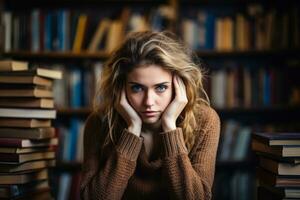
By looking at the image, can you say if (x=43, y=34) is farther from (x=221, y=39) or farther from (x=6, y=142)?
(x=6, y=142)

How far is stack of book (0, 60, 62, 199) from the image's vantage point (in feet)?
4.56

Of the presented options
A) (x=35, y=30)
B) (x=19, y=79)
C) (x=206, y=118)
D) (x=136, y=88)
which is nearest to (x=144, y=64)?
(x=136, y=88)

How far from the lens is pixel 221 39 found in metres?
2.68

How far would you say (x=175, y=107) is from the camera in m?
1.47

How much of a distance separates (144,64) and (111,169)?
1.31 ft

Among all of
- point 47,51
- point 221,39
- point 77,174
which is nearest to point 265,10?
point 221,39

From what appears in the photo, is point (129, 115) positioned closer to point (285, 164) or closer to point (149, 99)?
point (149, 99)

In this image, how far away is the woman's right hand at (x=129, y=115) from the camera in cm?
149

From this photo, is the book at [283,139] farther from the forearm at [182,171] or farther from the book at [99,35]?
the book at [99,35]

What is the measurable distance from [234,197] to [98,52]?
1.34 metres

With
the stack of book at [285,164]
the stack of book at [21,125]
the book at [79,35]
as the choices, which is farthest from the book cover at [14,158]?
the book at [79,35]

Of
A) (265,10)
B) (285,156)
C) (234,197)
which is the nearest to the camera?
(285,156)

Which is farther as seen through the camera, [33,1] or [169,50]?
[33,1]

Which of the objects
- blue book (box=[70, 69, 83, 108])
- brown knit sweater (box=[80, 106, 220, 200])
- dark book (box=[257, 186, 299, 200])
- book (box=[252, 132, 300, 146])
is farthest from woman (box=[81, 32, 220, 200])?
blue book (box=[70, 69, 83, 108])
